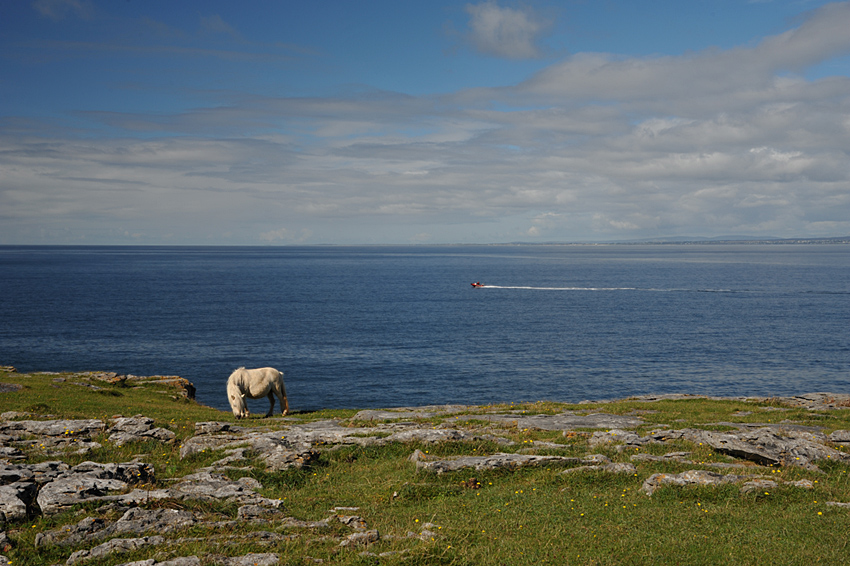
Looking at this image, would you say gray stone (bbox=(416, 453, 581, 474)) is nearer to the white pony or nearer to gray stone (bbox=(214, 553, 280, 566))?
gray stone (bbox=(214, 553, 280, 566))

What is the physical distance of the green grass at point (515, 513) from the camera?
12.6m

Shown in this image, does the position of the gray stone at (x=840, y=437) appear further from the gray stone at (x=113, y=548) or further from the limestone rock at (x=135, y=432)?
the limestone rock at (x=135, y=432)

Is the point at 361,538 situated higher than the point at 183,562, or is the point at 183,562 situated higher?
the point at 183,562

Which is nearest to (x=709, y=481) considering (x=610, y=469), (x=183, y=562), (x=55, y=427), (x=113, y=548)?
(x=610, y=469)

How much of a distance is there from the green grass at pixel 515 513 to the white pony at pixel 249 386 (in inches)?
333

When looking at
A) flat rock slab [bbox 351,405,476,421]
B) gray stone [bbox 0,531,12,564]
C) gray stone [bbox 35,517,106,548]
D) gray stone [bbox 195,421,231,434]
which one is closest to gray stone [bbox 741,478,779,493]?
flat rock slab [bbox 351,405,476,421]

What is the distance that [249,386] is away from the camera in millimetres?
32125

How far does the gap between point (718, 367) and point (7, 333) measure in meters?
115

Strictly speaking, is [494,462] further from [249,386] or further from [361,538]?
[249,386]

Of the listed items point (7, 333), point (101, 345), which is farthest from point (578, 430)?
point (7, 333)

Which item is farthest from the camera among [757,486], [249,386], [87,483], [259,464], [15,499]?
[249,386]

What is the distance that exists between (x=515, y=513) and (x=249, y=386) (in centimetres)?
2104

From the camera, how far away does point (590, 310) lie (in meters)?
131

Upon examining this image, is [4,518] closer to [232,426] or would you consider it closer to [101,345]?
[232,426]
